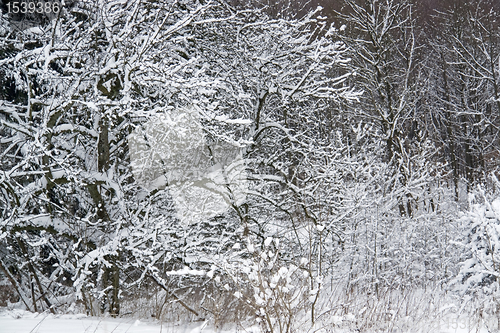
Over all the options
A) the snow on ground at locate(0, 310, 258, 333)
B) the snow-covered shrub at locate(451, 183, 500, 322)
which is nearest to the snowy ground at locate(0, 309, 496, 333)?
the snow on ground at locate(0, 310, 258, 333)

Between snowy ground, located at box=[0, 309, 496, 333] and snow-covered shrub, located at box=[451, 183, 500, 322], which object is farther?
snow-covered shrub, located at box=[451, 183, 500, 322]

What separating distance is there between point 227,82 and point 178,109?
4.28 ft

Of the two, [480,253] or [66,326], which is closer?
[66,326]

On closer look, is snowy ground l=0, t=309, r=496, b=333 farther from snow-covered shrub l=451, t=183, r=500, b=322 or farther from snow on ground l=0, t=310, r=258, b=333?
snow-covered shrub l=451, t=183, r=500, b=322

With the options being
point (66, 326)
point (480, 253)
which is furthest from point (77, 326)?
point (480, 253)

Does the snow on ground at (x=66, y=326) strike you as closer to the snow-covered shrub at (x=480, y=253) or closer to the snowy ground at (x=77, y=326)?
the snowy ground at (x=77, y=326)

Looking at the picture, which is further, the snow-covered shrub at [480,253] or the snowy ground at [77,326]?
the snow-covered shrub at [480,253]

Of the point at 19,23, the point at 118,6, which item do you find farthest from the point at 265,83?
the point at 19,23

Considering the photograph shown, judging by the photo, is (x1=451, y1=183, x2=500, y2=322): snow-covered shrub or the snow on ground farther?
(x1=451, y1=183, x2=500, y2=322): snow-covered shrub

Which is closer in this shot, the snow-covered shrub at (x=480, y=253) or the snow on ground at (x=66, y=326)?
the snow on ground at (x=66, y=326)

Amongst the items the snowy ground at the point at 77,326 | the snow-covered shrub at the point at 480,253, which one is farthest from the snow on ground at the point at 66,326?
the snow-covered shrub at the point at 480,253

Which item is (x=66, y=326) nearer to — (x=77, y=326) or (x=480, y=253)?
(x=77, y=326)

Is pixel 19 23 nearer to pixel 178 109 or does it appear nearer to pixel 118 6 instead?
pixel 118 6

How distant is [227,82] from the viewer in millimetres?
6590
